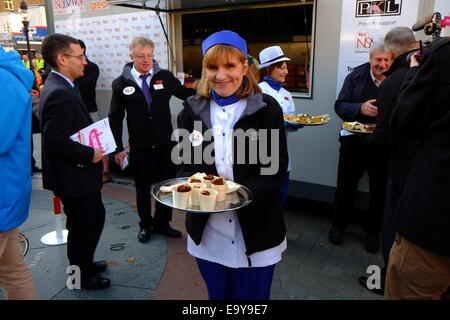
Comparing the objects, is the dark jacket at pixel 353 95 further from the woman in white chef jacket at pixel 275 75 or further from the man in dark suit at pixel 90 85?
the man in dark suit at pixel 90 85

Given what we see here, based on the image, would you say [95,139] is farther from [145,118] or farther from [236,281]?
[236,281]

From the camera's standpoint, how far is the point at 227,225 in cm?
206

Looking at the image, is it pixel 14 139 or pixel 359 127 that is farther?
pixel 359 127

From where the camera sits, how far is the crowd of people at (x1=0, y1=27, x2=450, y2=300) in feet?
5.80

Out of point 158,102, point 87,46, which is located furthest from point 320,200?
point 87,46

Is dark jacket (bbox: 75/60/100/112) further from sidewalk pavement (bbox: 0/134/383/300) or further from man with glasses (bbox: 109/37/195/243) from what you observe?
man with glasses (bbox: 109/37/195/243)

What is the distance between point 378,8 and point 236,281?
3.66 metres

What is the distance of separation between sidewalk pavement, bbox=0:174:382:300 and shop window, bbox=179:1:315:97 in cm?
232

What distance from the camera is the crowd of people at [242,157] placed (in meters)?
1.77

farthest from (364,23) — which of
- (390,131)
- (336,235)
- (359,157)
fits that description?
(336,235)

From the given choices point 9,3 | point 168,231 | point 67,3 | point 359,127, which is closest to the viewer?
point 359,127

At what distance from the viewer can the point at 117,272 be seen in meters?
3.75

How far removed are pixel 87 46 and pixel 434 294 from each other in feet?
23.4

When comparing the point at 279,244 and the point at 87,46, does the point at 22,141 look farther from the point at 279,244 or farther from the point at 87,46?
the point at 87,46
